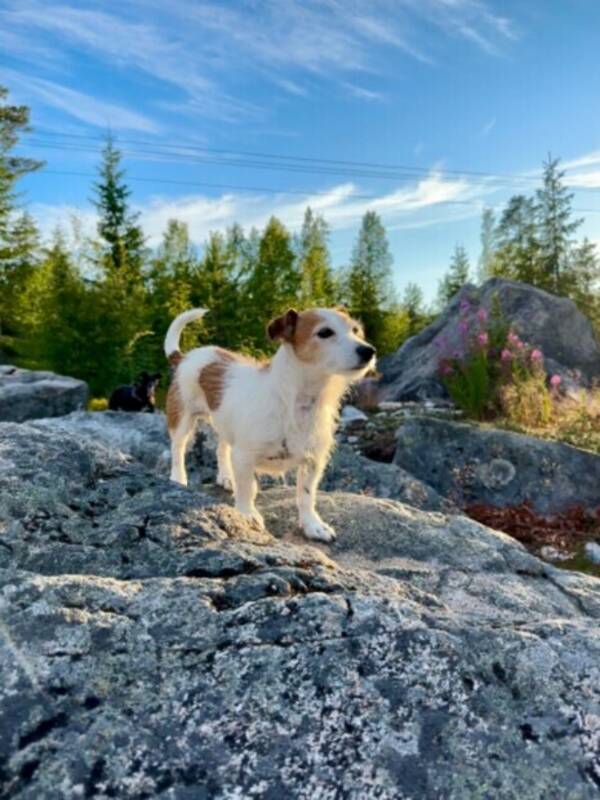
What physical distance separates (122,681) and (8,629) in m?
0.32

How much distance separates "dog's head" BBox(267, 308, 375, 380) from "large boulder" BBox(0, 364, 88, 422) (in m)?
10.3

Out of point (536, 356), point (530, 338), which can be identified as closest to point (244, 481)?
point (536, 356)

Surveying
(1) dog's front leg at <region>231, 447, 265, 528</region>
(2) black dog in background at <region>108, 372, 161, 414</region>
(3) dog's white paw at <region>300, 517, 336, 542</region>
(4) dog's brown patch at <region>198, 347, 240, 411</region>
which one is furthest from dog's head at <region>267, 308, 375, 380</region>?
(2) black dog in background at <region>108, 372, 161, 414</region>

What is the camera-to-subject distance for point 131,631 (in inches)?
63.6

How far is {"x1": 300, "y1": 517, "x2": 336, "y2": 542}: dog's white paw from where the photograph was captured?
371cm

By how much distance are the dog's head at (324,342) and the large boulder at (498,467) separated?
393cm

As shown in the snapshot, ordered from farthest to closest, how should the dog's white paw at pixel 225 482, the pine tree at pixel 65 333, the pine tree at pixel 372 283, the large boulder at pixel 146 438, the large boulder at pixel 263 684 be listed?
the pine tree at pixel 372 283 → the pine tree at pixel 65 333 → the large boulder at pixel 146 438 → the dog's white paw at pixel 225 482 → the large boulder at pixel 263 684

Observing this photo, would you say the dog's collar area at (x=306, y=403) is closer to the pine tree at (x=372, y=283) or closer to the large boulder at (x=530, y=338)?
the large boulder at (x=530, y=338)

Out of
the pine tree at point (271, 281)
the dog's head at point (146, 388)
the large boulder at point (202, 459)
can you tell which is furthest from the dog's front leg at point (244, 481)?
the pine tree at point (271, 281)

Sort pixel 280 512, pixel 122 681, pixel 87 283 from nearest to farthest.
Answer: pixel 122 681 < pixel 280 512 < pixel 87 283

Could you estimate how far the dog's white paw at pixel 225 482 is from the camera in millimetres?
5896

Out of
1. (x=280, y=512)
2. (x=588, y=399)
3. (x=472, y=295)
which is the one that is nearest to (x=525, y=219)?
(x=472, y=295)

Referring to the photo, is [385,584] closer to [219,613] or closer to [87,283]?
[219,613]

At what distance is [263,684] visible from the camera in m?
1.51
